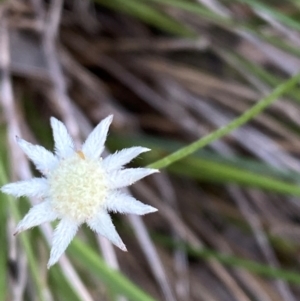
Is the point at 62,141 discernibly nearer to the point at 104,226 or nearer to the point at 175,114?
the point at 104,226

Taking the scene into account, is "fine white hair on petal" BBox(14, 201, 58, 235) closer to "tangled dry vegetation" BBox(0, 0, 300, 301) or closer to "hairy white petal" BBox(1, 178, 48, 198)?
"hairy white petal" BBox(1, 178, 48, 198)

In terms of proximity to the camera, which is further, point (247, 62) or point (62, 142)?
point (247, 62)

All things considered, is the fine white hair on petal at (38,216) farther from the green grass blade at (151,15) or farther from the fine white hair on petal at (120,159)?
the green grass blade at (151,15)

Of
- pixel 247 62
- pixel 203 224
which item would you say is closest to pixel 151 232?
pixel 203 224

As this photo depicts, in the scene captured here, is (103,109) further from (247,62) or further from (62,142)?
(62,142)

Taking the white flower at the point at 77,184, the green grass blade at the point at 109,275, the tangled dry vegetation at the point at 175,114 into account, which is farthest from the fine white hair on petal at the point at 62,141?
the tangled dry vegetation at the point at 175,114

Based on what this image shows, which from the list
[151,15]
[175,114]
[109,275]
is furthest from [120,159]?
[175,114]

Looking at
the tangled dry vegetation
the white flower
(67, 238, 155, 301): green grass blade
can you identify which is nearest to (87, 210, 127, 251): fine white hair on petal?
the white flower
